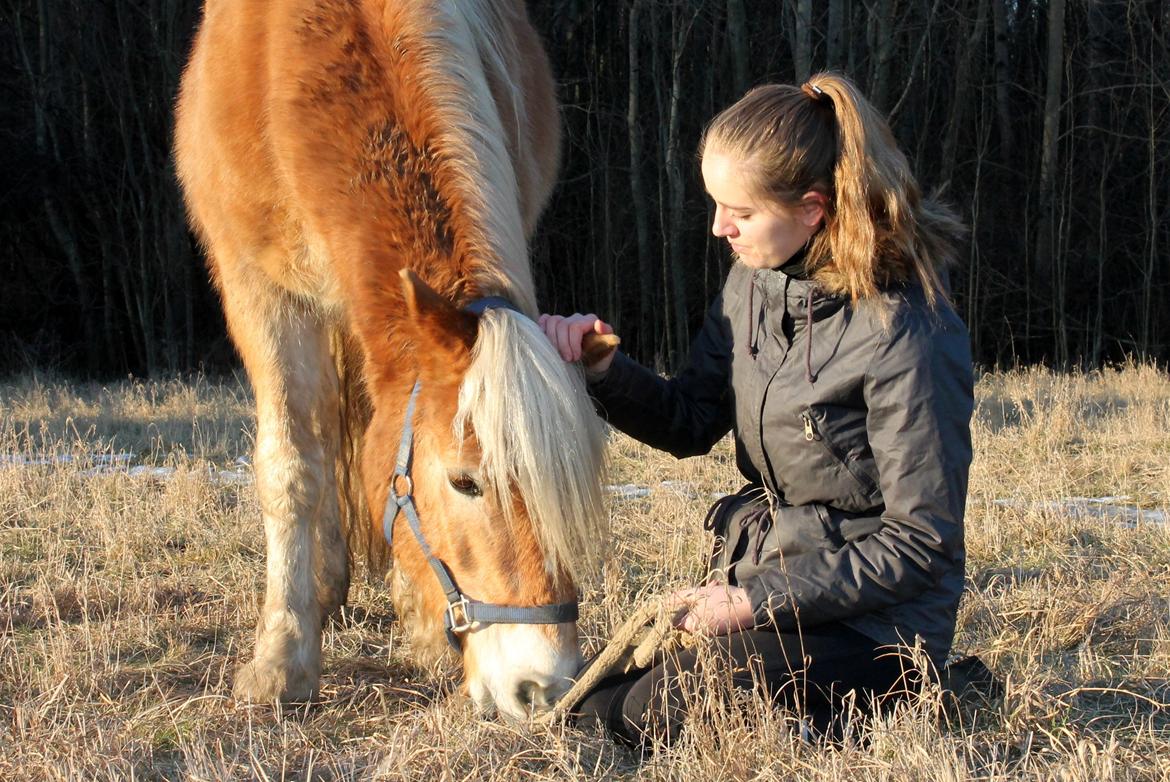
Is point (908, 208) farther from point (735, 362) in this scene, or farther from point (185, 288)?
point (185, 288)

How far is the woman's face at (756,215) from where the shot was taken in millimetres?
2641

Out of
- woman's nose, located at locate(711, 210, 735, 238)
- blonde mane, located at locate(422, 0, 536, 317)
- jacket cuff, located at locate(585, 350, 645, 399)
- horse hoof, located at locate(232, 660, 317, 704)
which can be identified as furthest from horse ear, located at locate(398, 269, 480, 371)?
horse hoof, located at locate(232, 660, 317, 704)

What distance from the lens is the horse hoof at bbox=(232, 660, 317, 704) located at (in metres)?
3.06

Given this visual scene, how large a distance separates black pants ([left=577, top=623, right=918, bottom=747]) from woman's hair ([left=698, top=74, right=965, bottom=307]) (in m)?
0.82

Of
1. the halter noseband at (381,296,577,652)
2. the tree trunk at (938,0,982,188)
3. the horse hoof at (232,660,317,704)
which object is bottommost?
the horse hoof at (232,660,317,704)

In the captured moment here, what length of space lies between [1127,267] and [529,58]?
12.7 meters

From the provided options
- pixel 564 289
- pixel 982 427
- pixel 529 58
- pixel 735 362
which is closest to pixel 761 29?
pixel 564 289

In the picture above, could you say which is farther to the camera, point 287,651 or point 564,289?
point 564,289

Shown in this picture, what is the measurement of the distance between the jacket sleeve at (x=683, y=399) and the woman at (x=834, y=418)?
33 centimetres

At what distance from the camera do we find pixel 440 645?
304 centimetres

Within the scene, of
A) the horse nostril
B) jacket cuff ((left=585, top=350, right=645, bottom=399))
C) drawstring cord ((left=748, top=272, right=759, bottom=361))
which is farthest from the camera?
jacket cuff ((left=585, top=350, right=645, bottom=399))

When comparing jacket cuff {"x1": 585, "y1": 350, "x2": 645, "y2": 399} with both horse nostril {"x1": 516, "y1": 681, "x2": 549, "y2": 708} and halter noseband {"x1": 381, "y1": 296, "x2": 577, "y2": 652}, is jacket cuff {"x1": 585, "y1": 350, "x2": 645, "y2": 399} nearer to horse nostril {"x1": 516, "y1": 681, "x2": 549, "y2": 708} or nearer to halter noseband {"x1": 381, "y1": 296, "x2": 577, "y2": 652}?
halter noseband {"x1": 381, "y1": 296, "x2": 577, "y2": 652}

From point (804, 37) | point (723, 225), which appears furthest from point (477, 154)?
point (804, 37)

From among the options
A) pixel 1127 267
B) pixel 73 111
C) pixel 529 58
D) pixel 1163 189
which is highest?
pixel 73 111
